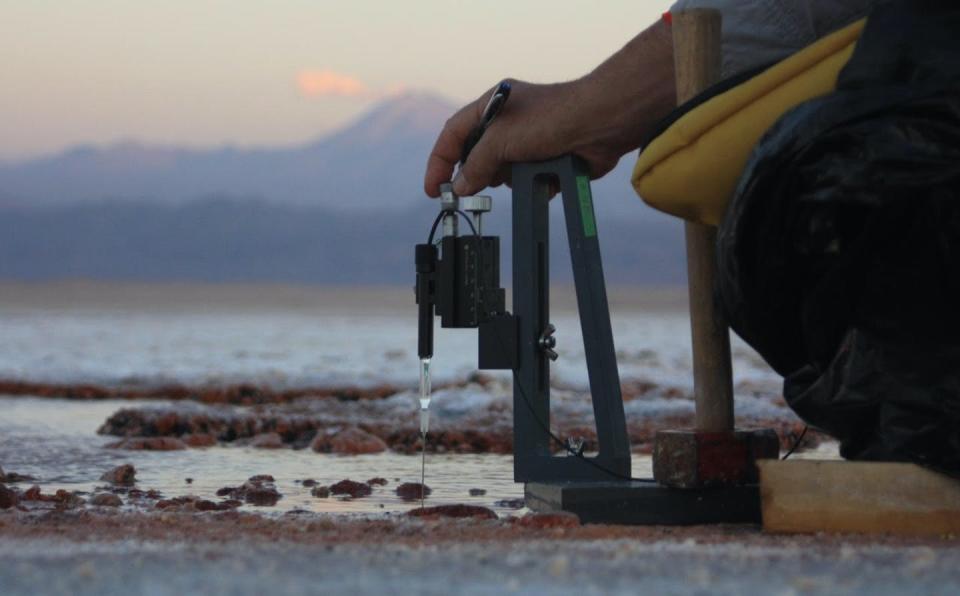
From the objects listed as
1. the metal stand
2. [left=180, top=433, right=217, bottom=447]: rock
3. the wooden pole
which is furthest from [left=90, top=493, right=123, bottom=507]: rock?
[left=180, top=433, right=217, bottom=447]: rock

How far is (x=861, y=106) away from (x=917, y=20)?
269mm

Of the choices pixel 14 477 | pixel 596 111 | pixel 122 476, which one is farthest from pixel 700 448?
pixel 14 477

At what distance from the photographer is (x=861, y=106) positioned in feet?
9.16

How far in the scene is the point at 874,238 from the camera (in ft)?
9.14

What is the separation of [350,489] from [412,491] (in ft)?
0.58

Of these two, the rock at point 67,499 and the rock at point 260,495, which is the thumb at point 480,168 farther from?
the rock at point 67,499

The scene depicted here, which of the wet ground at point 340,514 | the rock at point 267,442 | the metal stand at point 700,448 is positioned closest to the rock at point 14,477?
the wet ground at point 340,514

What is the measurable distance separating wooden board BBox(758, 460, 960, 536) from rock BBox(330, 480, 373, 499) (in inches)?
60.0

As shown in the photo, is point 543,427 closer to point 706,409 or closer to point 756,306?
point 706,409

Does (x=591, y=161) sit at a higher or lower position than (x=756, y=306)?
higher

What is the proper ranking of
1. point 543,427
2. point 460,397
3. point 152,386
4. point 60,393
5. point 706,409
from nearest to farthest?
point 706,409 → point 543,427 → point 460,397 → point 60,393 → point 152,386

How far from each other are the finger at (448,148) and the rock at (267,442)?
2.14 m

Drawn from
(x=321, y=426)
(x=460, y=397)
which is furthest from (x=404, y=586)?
(x=460, y=397)

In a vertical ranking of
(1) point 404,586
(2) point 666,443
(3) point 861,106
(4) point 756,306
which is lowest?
(1) point 404,586
